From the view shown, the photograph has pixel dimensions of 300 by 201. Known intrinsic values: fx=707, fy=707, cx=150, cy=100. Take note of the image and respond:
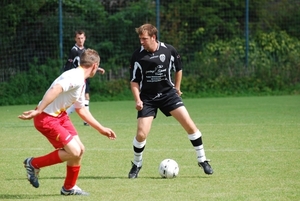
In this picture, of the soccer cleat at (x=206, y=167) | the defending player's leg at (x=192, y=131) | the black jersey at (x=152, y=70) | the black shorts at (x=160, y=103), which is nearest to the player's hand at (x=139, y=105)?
the black shorts at (x=160, y=103)

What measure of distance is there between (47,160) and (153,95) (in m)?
1.90

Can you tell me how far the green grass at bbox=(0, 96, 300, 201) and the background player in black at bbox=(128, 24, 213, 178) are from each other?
14.0 inches

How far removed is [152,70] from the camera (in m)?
8.66

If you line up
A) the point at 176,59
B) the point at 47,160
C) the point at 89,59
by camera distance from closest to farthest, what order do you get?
the point at 89,59 → the point at 47,160 → the point at 176,59

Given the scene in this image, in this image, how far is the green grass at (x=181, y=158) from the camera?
24.3 feet

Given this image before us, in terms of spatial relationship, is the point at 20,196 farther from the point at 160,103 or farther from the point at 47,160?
the point at 160,103

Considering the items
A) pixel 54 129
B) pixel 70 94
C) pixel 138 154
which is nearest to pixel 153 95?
pixel 138 154

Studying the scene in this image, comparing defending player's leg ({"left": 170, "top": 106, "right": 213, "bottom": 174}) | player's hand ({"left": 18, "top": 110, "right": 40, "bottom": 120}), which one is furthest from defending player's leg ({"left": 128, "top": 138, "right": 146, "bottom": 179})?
player's hand ({"left": 18, "top": 110, "right": 40, "bottom": 120})

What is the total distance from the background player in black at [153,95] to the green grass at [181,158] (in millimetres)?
355

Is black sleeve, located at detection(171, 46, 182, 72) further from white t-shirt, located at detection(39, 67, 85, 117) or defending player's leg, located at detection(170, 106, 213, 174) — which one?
white t-shirt, located at detection(39, 67, 85, 117)

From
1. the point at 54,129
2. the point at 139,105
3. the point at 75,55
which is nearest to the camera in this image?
the point at 54,129

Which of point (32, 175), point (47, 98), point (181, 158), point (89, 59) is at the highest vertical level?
point (89, 59)

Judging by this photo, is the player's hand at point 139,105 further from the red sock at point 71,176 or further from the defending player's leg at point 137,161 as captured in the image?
the red sock at point 71,176

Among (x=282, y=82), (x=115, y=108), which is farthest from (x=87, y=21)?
(x=282, y=82)
